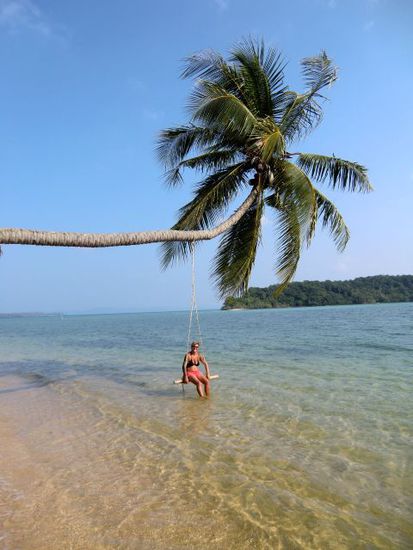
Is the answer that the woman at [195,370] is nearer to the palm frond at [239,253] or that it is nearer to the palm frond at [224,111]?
the palm frond at [239,253]

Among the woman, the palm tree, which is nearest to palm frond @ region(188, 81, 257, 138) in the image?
the palm tree

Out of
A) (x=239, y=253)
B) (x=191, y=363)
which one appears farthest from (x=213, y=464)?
(x=239, y=253)

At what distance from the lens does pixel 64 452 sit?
275 inches

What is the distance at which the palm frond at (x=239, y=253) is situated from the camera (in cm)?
1088

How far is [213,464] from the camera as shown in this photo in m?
6.32

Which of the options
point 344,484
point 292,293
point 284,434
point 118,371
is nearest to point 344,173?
point 284,434

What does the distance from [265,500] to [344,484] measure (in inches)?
45.6

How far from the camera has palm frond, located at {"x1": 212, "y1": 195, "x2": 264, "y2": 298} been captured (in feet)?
35.7

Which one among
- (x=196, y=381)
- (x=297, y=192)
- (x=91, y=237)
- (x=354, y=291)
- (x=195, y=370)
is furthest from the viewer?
(x=354, y=291)

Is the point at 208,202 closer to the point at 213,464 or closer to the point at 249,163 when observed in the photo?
the point at 249,163

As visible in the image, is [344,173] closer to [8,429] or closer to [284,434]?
[284,434]

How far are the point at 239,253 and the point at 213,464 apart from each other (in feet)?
19.5

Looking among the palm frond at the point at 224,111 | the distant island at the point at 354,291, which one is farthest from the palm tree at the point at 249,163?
the distant island at the point at 354,291

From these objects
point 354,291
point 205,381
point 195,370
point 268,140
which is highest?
point 354,291
